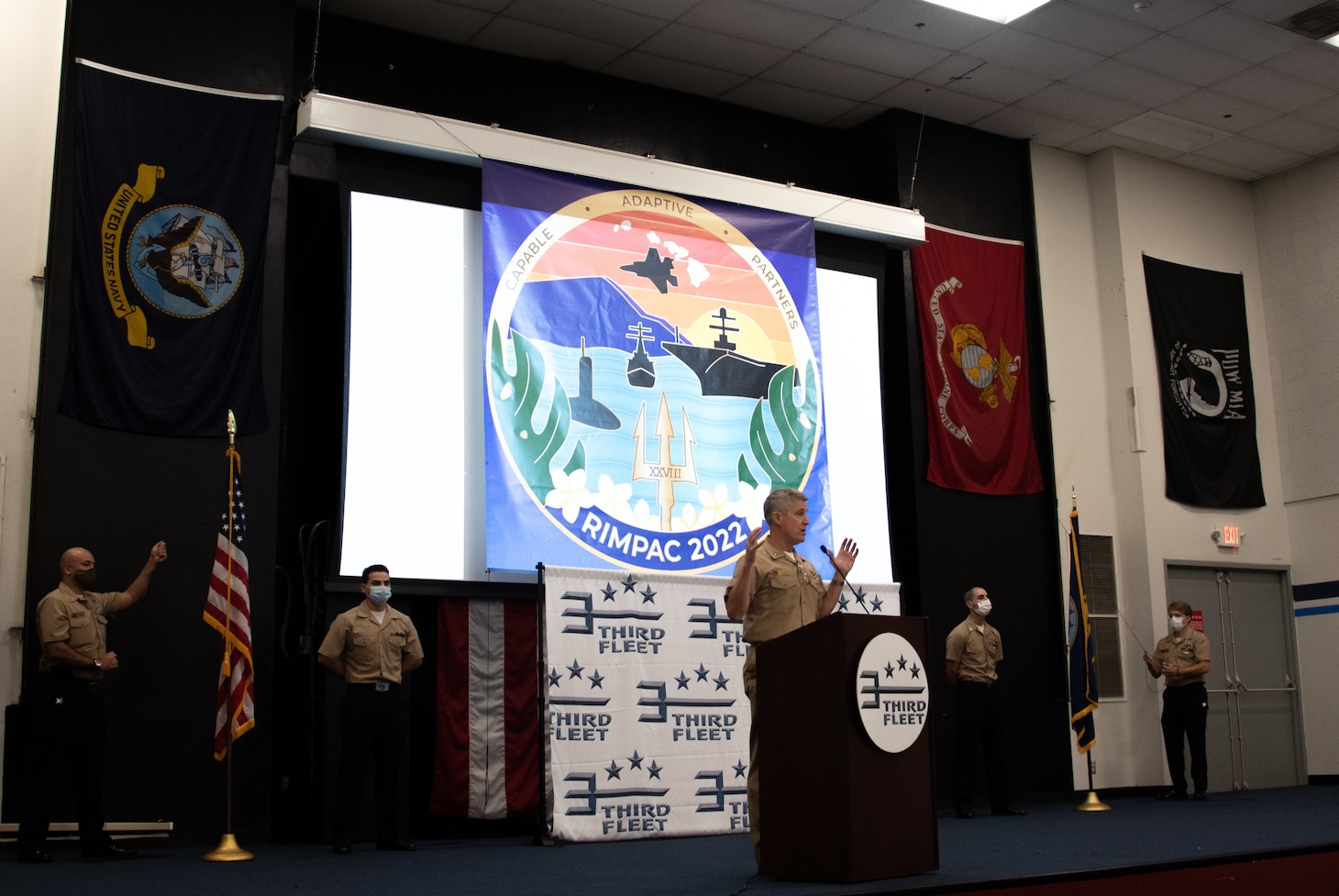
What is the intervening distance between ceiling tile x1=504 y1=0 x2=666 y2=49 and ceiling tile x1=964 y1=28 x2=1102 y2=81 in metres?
2.28

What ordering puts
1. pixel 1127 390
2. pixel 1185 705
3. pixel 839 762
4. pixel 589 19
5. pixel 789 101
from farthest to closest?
1. pixel 1127 390
2. pixel 789 101
3. pixel 1185 705
4. pixel 589 19
5. pixel 839 762

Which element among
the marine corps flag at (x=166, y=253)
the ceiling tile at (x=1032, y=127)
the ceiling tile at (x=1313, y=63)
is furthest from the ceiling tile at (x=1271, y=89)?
the marine corps flag at (x=166, y=253)

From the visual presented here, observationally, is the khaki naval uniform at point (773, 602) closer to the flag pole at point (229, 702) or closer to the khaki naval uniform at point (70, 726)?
the flag pole at point (229, 702)

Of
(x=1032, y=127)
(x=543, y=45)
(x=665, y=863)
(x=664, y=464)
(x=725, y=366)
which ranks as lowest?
(x=665, y=863)

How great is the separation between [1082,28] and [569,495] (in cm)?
468

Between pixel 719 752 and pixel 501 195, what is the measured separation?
3435 millimetres

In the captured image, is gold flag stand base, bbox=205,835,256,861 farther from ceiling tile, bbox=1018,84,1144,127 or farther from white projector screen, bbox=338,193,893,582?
ceiling tile, bbox=1018,84,1144,127

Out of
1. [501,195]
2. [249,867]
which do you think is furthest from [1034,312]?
[249,867]

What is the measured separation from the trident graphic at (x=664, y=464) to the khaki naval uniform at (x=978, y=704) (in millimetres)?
2113

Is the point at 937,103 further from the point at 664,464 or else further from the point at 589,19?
the point at 664,464

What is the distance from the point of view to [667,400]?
7.95 meters

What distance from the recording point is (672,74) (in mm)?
8961

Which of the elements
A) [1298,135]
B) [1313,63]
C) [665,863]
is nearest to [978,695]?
[665,863]

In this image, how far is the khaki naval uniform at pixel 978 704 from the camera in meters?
8.33
